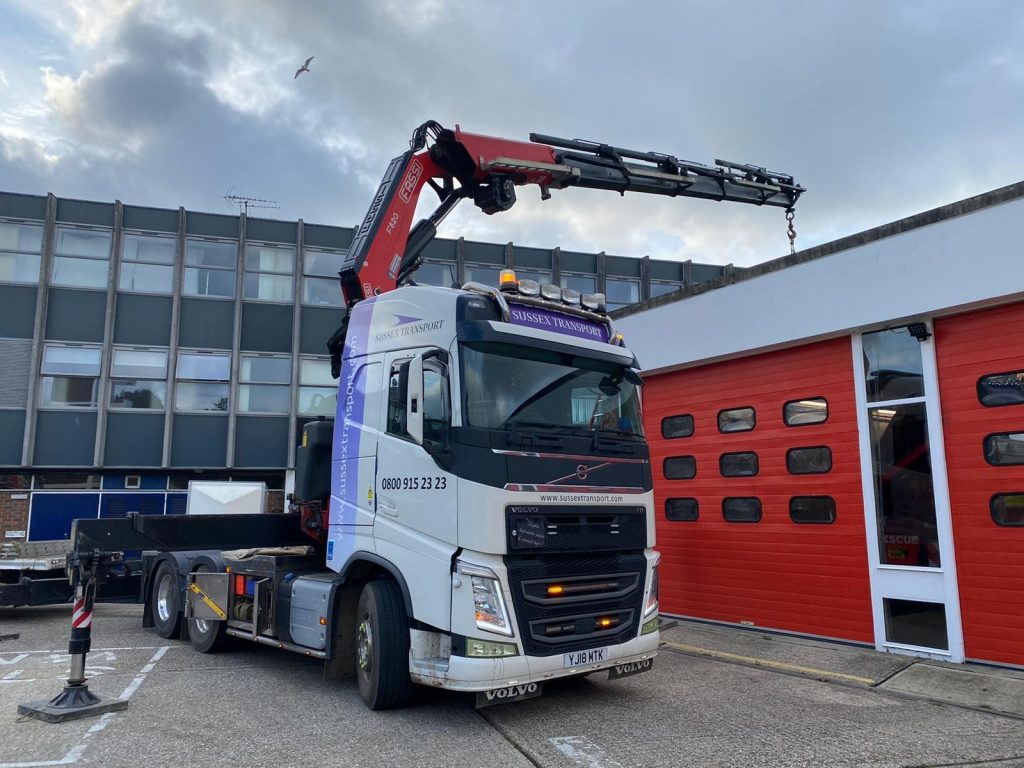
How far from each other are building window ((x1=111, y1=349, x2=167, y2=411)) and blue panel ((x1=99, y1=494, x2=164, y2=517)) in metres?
2.43

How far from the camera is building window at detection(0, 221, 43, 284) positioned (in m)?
20.6

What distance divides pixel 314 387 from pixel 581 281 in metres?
9.21

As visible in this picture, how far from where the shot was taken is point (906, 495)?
8.19 meters

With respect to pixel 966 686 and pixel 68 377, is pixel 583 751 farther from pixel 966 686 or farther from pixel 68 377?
pixel 68 377

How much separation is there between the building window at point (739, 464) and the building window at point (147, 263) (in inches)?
684

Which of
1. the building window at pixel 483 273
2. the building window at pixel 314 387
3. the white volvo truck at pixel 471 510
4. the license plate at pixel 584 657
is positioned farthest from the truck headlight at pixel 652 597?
the building window at pixel 483 273

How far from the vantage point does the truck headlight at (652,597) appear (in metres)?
6.49

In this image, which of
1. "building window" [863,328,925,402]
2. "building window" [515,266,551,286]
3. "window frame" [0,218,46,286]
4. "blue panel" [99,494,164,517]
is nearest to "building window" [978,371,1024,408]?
"building window" [863,328,925,402]

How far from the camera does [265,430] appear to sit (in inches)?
856

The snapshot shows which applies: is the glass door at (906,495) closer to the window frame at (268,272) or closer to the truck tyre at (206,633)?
the truck tyre at (206,633)

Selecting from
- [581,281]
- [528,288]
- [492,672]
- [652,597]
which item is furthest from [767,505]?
[581,281]

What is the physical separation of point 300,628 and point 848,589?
5938 mm

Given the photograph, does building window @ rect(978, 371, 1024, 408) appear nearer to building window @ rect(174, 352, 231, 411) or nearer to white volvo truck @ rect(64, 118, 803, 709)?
white volvo truck @ rect(64, 118, 803, 709)

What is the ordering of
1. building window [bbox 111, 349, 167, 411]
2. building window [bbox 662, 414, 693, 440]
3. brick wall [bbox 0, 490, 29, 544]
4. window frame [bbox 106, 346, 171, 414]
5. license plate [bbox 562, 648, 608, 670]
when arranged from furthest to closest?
building window [bbox 111, 349, 167, 411] < window frame [bbox 106, 346, 171, 414] < brick wall [bbox 0, 490, 29, 544] < building window [bbox 662, 414, 693, 440] < license plate [bbox 562, 648, 608, 670]
